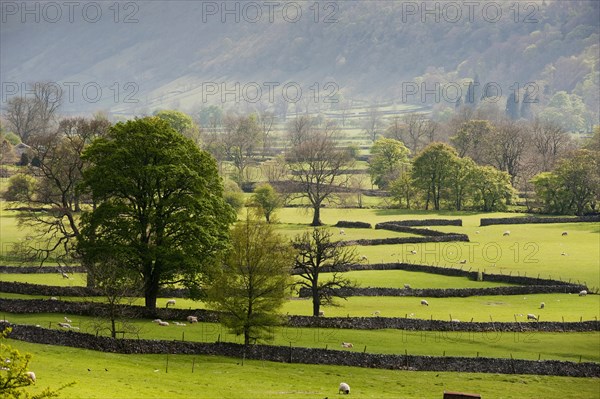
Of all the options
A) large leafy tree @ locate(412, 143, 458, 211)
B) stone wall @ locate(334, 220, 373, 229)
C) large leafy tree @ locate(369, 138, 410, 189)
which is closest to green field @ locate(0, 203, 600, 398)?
stone wall @ locate(334, 220, 373, 229)

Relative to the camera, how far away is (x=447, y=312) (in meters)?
67.8

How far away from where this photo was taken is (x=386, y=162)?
177 meters

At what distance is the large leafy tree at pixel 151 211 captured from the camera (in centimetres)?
5912

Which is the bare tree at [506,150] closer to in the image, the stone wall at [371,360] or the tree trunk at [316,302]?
the tree trunk at [316,302]

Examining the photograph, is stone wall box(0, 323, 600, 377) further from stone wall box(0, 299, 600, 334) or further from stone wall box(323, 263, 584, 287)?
stone wall box(323, 263, 584, 287)

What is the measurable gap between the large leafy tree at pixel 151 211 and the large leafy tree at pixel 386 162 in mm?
113023

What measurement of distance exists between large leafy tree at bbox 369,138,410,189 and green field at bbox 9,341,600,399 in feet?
407

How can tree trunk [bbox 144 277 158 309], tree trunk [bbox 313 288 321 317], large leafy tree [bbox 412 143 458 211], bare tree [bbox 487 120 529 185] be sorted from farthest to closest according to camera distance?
bare tree [bbox 487 120 529 185] → large leafy tree [bbox 412 143 458 211] → tree trunk [bbox 313 288 321 317] → tree trunk [bbox 144 277 158 309]

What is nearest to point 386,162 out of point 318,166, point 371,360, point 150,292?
point 318,166

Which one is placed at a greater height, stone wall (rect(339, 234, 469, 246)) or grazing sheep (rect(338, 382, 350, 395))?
stone wall (rect(339, 234, 469, 246))

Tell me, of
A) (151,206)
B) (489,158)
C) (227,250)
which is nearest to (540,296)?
(227,250)

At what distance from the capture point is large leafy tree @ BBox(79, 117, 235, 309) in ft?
194

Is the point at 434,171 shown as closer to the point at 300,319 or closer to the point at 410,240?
the point at 410,240

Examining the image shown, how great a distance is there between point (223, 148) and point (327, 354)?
150549 mm
